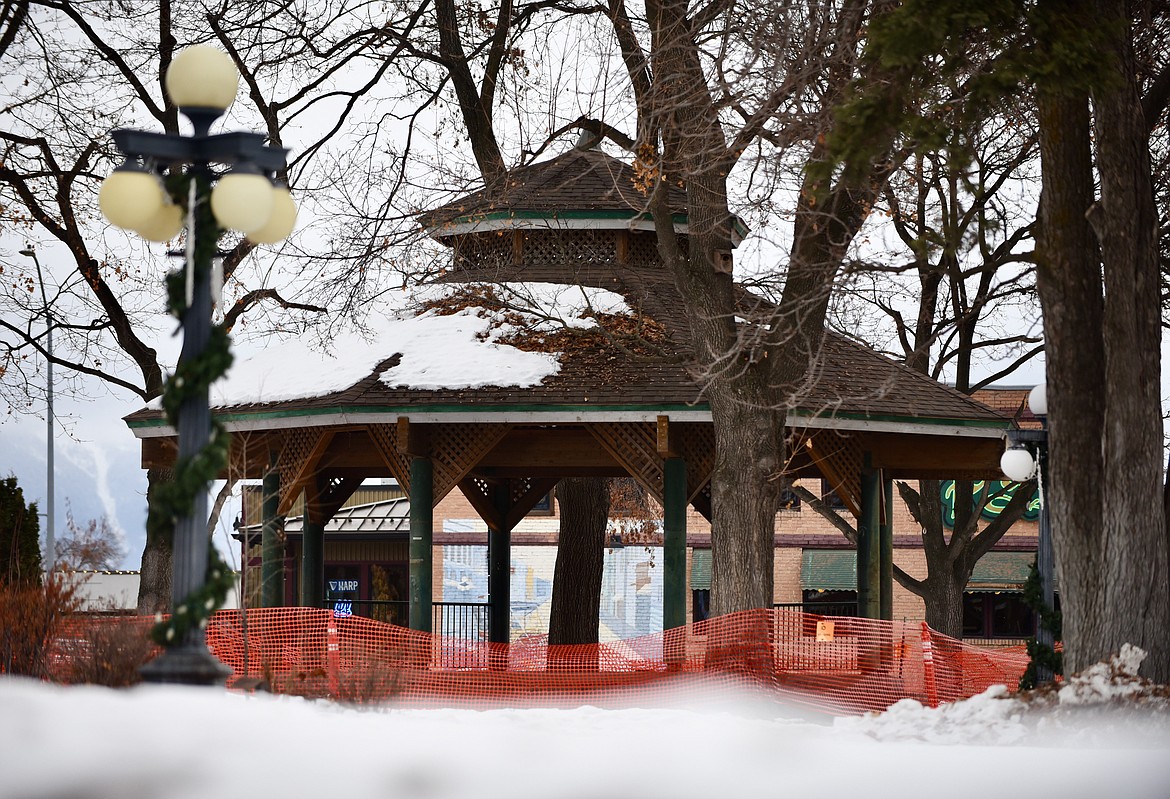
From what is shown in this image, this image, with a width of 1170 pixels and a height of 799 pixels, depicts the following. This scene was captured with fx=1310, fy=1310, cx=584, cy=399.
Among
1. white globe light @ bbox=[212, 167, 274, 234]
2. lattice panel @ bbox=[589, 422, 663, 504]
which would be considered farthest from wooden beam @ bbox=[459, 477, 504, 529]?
white globe light @ bbox=[212, 167, 274, 234]

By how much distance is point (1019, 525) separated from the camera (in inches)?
1387

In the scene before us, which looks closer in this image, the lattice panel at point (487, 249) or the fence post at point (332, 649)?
the fence post at point (332, 649)

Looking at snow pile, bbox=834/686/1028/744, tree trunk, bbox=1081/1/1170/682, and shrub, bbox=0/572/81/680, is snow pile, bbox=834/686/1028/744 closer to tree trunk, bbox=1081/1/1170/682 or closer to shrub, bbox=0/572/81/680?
tree trunk, bbox=1081/1/1170/682

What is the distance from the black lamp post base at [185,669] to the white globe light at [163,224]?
2316 mm

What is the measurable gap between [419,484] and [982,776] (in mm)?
9375

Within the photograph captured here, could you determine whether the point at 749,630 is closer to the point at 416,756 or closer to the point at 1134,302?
the point at 1134,302

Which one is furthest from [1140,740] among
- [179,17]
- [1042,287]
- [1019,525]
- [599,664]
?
[1019,525]

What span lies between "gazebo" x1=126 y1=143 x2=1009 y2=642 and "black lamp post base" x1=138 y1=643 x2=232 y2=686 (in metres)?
6.89

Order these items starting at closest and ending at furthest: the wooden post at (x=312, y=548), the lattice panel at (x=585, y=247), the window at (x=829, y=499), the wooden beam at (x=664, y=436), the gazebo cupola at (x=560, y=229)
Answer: the wooden beam at (x=664, y=436) → the wooden post at (x=312, y=548) → the gazebo cupola at (x=560, y=229) → the lattice panel at (x=585, y=247) → the window at (x=829, y=499)

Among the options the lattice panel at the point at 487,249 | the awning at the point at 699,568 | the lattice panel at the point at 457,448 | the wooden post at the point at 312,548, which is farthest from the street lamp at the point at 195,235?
the awning at the point at 699,568

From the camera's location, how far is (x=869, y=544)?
16.7 meters

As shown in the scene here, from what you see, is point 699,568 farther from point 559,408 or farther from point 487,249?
point 559,408

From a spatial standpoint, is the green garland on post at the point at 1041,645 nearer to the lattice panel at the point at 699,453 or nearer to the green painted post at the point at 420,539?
the lattice panel at the point at 699,453

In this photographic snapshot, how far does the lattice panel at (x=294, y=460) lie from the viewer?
1593 centimetres
